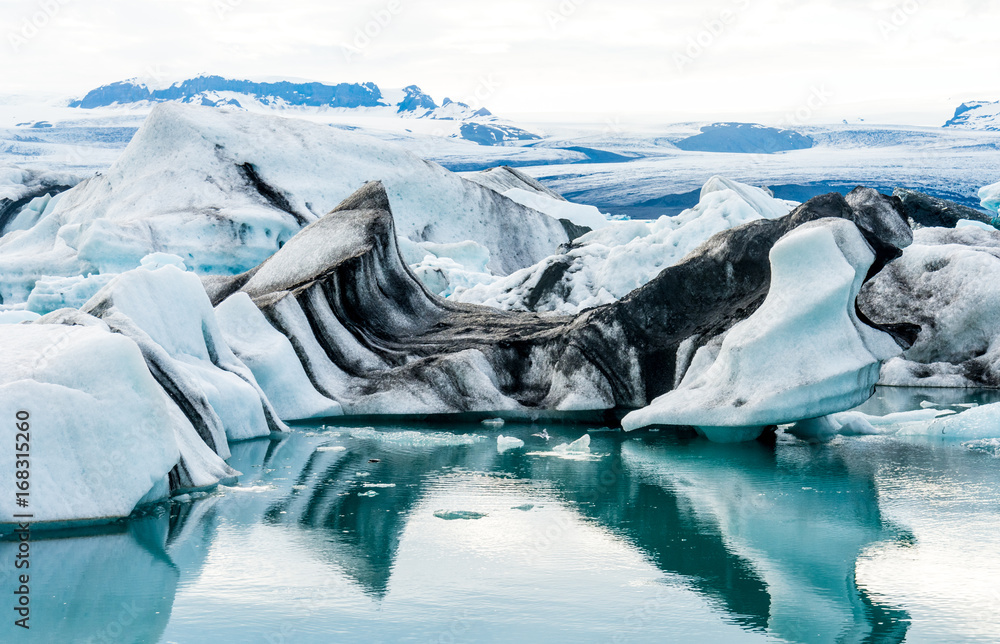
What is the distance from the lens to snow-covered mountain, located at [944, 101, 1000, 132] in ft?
213

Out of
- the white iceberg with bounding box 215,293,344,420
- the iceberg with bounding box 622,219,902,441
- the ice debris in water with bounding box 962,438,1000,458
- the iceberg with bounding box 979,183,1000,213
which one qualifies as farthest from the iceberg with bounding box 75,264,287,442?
the iceberg with bounding box 979,183,1000,213

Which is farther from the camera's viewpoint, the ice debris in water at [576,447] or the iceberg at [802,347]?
the ice debris in water at [576,447]

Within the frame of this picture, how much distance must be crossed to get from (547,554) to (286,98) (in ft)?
310

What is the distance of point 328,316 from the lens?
984 cm

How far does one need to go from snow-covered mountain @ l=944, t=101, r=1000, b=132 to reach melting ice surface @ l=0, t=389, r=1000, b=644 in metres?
65.3

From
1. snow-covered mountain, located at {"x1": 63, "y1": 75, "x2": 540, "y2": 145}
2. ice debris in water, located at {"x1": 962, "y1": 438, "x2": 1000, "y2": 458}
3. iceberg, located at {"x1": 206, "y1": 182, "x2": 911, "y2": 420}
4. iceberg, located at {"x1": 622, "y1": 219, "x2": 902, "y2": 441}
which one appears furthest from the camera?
snow-covered mountain, located at {"x1": 63, "y1": 75, "x2": 540, "y2": 145}

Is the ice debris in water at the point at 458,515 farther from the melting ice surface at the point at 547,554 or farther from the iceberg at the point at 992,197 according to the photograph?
the iceberg at the point at 992,197

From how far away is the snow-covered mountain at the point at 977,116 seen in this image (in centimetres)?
6481

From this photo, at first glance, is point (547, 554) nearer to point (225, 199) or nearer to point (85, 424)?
point (85, 424)

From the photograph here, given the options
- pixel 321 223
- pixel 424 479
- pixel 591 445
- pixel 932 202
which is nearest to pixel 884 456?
pixel 591 445

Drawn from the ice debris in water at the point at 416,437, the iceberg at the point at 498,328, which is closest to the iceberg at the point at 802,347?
the iceberg at the point at 498,328

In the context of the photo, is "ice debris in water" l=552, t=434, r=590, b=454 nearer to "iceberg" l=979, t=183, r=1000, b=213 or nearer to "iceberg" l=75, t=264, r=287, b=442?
"iceberg" l=75, t=264, r=287, b=442

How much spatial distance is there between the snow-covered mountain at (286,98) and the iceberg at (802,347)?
8104cm

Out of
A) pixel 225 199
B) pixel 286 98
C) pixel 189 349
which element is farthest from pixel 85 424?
pixel 286 98
